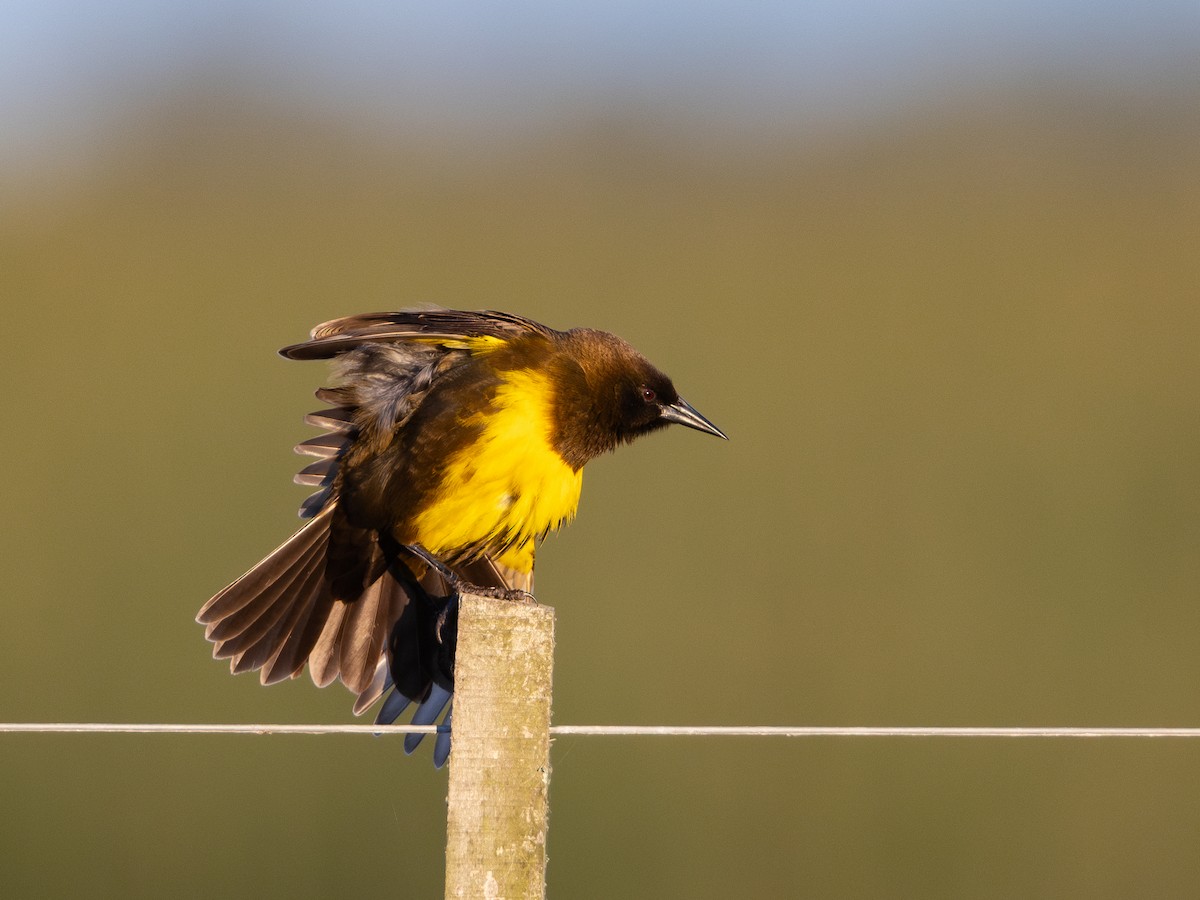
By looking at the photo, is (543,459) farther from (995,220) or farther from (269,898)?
(995,220)

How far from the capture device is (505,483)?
370cm

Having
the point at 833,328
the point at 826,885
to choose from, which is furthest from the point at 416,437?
the point at 833,328

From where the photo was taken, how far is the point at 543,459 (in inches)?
148

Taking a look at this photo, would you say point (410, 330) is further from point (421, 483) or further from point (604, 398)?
point (604, 398)

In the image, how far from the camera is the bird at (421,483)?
3672 mm

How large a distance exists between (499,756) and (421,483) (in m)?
1.61

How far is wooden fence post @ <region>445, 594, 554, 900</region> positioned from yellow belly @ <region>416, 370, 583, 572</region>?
4.76 feet

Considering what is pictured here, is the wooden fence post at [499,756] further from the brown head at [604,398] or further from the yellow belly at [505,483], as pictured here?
the brown head at [604,398]

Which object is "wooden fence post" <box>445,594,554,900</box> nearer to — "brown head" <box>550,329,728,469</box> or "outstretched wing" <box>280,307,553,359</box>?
"outstretched wing" <box>280,307,553,359</box>

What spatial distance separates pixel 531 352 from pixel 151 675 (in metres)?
2.78

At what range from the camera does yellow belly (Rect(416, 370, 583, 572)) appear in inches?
144

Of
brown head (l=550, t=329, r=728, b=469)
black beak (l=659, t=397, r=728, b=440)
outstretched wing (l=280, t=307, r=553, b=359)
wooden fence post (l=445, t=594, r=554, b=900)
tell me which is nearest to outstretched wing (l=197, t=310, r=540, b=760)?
outstretched wing (l=280, t=307, r=553, b=359)

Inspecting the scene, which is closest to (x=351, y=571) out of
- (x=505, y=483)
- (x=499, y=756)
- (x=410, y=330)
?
(x=505, y=483)

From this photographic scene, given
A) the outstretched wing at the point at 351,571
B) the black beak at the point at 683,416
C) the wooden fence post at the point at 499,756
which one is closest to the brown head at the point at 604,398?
the black beak at the point at 683,416
